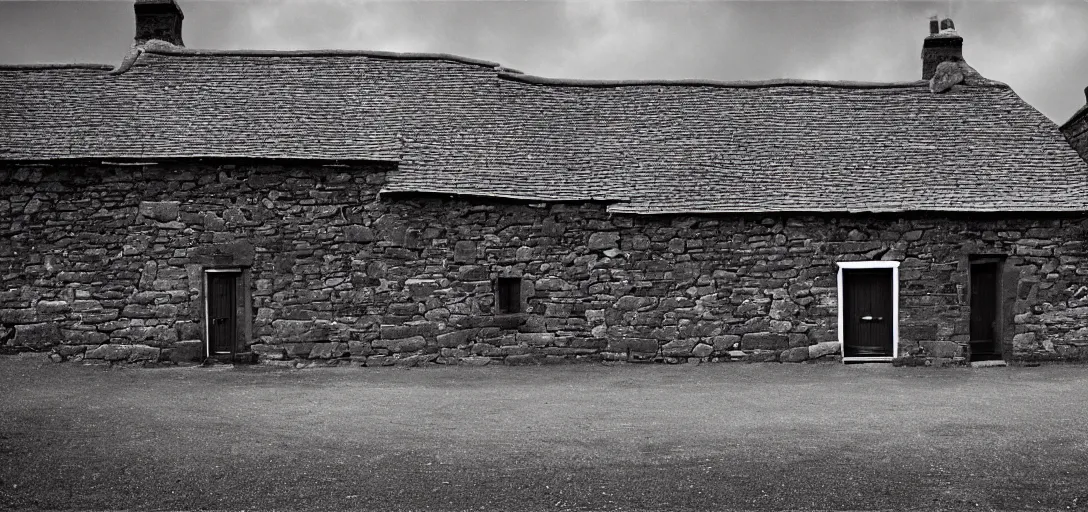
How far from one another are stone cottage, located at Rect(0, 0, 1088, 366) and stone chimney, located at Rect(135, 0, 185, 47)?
318cm

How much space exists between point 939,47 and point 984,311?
22.7ft

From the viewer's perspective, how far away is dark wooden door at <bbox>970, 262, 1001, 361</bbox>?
13594mm

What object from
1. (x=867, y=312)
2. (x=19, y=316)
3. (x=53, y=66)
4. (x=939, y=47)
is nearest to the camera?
(x=19, y=316)

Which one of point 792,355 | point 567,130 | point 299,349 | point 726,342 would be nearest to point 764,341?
point 792,355

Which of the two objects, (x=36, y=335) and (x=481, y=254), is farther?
(x=481, y=254)

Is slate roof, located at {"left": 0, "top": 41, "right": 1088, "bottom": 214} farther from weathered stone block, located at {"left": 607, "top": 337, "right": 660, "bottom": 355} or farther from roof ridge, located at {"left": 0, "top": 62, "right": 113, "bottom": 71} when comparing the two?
weathered stone block, located at {"left": 607, "top": 337, "right": 660, "bottom": 355}

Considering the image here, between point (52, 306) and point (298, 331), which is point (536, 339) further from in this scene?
point (52, 306)

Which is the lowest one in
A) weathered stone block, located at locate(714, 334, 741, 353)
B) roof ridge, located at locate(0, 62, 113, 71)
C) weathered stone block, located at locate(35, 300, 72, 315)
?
weathered stone block, located at locate(714, 334, 741, 353)

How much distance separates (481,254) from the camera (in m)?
13.2

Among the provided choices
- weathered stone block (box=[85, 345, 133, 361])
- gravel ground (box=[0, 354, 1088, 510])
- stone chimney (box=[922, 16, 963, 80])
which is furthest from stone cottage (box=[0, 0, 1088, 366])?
stone chimney (box=[922, 16, 963, 80])

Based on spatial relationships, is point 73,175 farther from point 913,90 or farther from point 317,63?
point 913,90

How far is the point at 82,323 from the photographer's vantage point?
12.8m

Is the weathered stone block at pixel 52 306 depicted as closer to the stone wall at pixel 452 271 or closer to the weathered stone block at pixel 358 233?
the stone wall at pixel 452 271

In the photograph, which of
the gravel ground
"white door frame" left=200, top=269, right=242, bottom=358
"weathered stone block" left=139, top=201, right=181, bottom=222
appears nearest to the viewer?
the gravel ground
